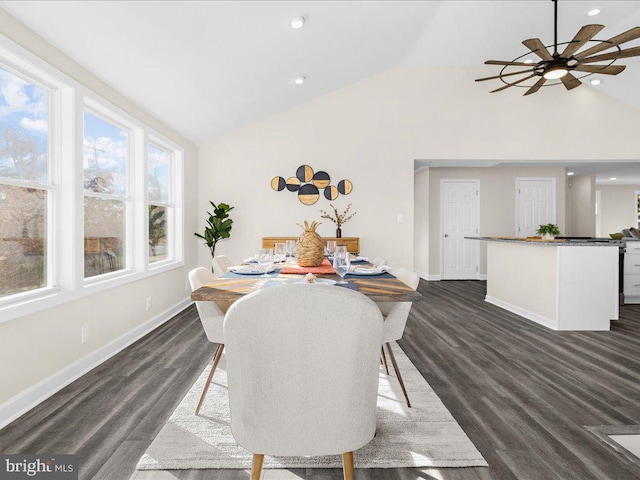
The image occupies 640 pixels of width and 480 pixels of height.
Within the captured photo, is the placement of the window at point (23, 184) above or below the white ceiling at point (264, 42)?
below

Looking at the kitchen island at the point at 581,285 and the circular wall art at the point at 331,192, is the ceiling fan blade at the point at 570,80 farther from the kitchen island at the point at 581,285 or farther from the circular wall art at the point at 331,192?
the circular wall art at the point at 331,192

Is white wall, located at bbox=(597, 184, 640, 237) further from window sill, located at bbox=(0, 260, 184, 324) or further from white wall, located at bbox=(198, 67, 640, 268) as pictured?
window sill, located at bbox=(0, 260, 184, 324)

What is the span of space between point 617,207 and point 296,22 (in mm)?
11153

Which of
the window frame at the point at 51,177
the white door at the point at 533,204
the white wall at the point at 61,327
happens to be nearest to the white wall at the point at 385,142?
the white wall at the point at 61,327

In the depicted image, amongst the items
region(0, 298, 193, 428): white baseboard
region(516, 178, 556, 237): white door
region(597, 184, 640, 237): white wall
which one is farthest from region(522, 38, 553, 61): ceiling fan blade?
region(597, 184, 640, 237): white wall

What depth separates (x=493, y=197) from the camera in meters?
7.68

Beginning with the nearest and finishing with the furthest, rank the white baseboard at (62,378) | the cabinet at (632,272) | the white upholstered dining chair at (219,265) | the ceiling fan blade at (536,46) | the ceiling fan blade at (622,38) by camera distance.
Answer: the white baseboard at (62,378), the ceiling fan blade at (622,38), the ceiling fan blade at (536,46), the white upholstered dining chair at (219,265), the cabinet at (632,272)

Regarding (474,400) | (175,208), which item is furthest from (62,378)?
(175,208)

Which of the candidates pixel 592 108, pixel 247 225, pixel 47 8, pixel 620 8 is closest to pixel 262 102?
pixel 247 225

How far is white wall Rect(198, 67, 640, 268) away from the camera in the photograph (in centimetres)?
560

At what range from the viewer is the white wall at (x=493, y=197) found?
764cm

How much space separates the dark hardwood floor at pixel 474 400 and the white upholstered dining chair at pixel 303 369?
0.49 metres

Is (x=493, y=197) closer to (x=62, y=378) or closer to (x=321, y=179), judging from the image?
(x=321, y=179)

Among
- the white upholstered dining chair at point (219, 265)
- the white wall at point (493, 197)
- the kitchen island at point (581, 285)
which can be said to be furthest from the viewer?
the white wall at point (493, 197)
